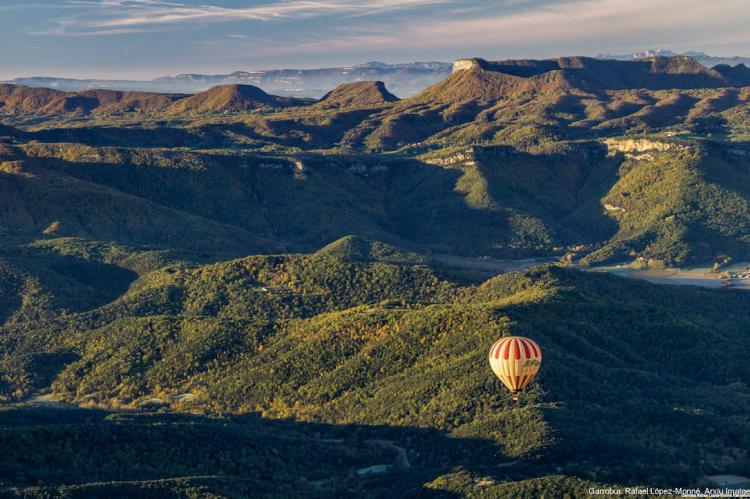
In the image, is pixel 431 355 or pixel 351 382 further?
pixel 431 355

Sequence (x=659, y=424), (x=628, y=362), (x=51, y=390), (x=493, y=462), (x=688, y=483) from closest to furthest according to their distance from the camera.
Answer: (x=688, y=483)
(x=493, y=462)
(x=659, y=424)
(x=628, y=362)
(x=51, y=390)

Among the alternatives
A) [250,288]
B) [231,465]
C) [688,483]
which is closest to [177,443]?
[231,465]

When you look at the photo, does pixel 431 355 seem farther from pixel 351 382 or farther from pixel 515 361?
pixel 515 361

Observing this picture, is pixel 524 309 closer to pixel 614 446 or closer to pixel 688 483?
pixel 614 446

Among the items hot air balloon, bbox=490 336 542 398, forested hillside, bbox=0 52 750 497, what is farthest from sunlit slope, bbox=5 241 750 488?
hot air balloon, bbox=490 336 542 398

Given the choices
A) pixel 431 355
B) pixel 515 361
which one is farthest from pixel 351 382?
pixel 515 361

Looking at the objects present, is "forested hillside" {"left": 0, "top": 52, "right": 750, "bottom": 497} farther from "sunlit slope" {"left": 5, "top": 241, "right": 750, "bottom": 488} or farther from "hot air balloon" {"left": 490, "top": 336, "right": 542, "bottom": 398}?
"hot air balloon" {"left": 490, "top": 336, "right": 542, "bottom": 398}

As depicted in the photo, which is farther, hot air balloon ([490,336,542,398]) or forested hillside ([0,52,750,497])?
hot air balloon ([490,336,542,398])

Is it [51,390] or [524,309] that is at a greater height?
[524,309]

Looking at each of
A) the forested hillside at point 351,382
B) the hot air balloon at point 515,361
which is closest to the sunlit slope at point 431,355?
the forested hillside at point 351,382
